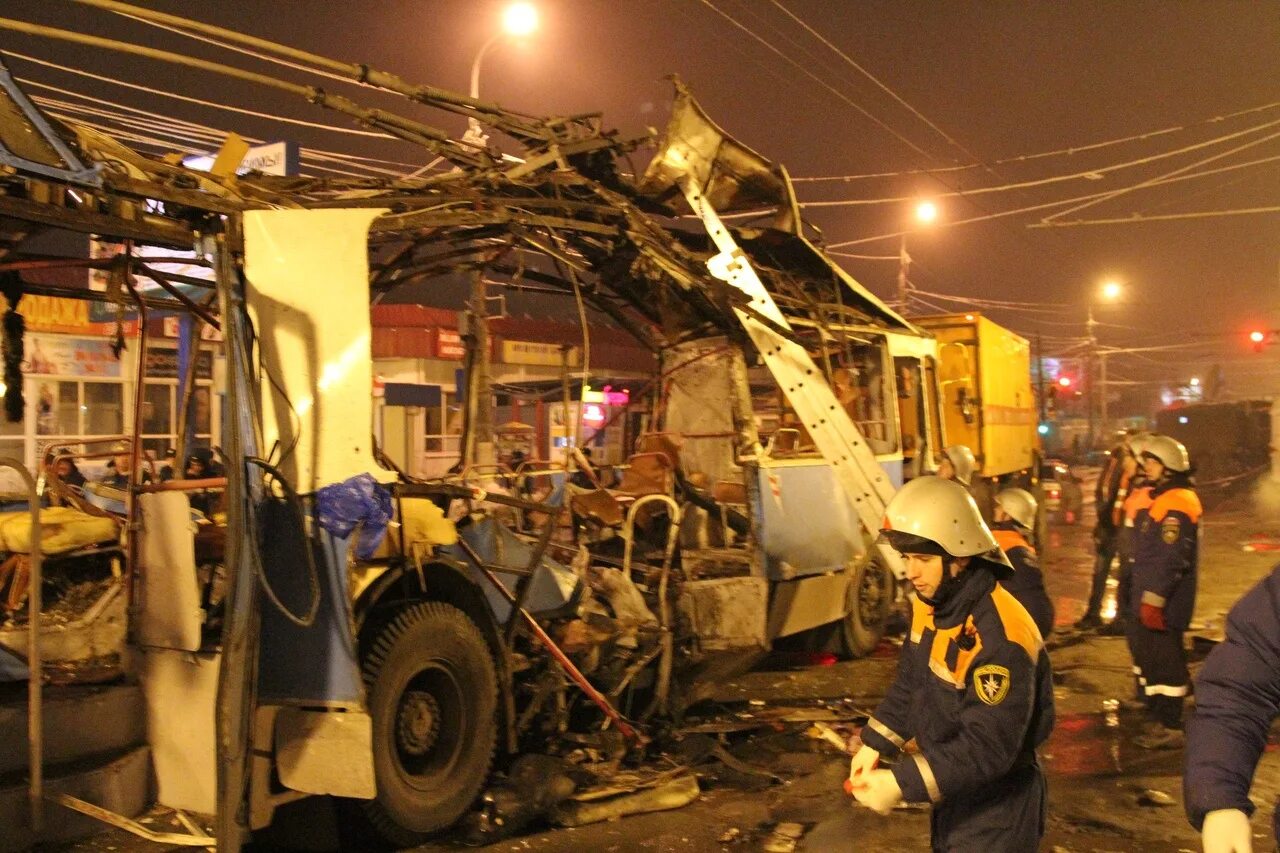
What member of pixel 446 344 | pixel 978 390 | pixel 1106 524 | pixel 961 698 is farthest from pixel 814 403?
pixel 446 344

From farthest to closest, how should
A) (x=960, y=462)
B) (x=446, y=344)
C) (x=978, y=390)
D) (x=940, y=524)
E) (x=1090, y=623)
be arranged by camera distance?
(x=446, y=344) → (x=978, y=390) → (x=1090, y=623) → (x=960, y=462) → (x=940, y=524)

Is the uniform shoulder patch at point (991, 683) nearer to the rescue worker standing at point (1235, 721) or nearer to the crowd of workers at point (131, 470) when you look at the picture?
the rescue worker standing at point (1235, 721)

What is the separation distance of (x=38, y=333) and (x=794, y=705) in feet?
49.5

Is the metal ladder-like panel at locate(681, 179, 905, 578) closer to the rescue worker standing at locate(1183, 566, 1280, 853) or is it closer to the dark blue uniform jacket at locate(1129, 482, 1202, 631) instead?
the dark blue uniform jacket at locate(1129, 482, 1202, 631)

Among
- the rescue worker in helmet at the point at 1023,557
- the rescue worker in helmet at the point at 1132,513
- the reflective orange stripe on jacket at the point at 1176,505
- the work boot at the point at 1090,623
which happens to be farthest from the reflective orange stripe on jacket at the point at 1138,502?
the work boot at the point at 1090,623

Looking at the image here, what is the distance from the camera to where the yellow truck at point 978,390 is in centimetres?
1361

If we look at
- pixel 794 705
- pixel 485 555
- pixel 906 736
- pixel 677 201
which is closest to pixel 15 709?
pixel 485 555

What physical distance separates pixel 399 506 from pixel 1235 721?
3.34 m

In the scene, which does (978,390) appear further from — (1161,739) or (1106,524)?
(1161,739)

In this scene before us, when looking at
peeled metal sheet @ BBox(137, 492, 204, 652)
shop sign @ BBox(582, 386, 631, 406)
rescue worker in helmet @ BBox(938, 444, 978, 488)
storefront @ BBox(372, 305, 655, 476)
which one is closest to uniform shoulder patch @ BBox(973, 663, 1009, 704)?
peeled metal sheet @ BBox(137, 492, 204, 652)

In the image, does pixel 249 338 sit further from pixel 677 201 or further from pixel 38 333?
pixel 38 333

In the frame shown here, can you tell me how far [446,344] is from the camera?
21.1m

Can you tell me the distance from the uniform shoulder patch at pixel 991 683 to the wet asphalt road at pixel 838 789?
2467 mm

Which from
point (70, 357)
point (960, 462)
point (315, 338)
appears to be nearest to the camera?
point (315, 338)
